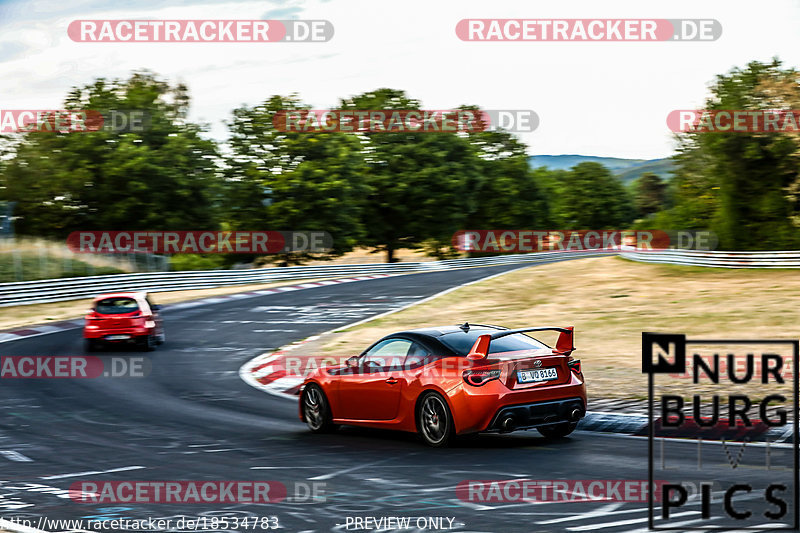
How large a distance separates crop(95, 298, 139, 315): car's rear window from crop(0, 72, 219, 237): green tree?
1291 inches

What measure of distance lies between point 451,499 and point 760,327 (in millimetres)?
15133

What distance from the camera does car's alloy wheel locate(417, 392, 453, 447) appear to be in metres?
10.1

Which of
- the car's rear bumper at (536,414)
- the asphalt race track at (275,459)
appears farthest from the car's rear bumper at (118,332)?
the car's rear bumper at (536,414)

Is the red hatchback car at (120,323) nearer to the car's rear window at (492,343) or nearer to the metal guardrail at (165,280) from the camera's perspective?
the metal guardrail at (165,280)

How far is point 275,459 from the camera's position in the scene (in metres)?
9.95

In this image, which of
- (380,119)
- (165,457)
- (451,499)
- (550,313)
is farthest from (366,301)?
(380,119)

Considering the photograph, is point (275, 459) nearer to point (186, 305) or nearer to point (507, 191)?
point (186, 305)

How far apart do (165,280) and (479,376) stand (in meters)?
31.5

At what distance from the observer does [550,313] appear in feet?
87.6

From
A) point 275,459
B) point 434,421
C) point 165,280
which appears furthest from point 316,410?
point 165,280

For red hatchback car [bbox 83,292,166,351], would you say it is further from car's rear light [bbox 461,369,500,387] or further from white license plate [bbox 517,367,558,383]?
white license plate [bbox 517,367,558,383]

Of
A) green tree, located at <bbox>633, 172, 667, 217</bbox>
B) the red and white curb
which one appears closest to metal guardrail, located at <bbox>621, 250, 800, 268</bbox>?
the red and white curb

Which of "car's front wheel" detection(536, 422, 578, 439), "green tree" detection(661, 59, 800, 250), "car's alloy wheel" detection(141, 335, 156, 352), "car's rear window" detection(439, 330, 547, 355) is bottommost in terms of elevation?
"car's alloy wheel" detection(141, 335, 156, 352)

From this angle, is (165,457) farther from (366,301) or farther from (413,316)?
(366,301)
